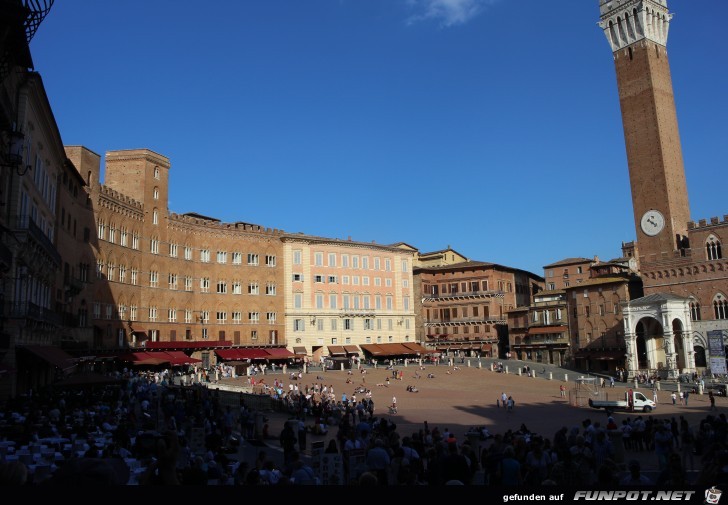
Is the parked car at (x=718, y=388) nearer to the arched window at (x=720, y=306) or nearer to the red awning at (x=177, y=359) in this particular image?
the arched window at (x=720, y=306)

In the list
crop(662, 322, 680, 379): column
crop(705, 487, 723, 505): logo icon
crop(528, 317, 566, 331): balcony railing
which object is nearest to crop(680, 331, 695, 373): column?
crop(662, 322, 680, 379): column

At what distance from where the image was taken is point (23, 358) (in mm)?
28156

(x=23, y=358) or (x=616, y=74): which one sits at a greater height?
(x=616, y=74)

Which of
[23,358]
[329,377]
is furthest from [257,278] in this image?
[23,358]

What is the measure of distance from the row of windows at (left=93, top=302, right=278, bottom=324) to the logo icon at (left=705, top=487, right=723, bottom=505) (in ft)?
166

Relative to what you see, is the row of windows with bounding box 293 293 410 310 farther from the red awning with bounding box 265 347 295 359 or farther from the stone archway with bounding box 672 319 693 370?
the stone archway with bounding box 672 319 693 370

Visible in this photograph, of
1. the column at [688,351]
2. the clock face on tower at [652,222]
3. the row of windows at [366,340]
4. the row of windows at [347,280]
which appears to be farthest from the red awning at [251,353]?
the clock face on tower at [652,222]

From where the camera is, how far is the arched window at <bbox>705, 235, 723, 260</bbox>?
5691cm

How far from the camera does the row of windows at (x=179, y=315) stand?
50697 mm

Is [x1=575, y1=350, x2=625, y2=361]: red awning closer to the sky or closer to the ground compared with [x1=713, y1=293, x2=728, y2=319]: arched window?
closer to the ground

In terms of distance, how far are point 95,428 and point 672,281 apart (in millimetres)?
56723

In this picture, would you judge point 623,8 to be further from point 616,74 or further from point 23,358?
point 23,358

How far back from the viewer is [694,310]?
189ft

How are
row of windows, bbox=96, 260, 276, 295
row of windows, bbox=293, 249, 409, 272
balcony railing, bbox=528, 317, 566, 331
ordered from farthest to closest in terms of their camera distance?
balcony railing, bbox=528, 317, 566, 331 < row of windows, bbox=293, 249, 409, 272 < row of windows, bbox=96, 260, 276, 295
